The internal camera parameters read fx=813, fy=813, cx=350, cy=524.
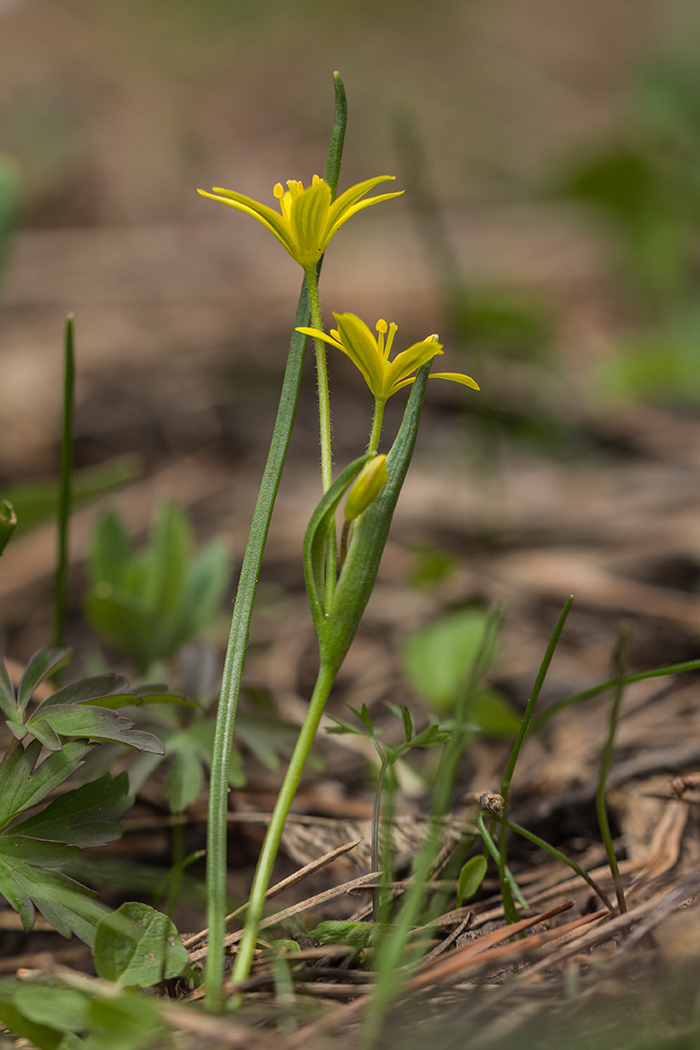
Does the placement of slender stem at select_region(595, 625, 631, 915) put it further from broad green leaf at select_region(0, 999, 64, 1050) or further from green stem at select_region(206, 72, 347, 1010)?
broad green leaf at select_region(0, 999, 64, 1050)

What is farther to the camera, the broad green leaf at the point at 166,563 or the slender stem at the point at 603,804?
the broad green leaf at the point at 166,563

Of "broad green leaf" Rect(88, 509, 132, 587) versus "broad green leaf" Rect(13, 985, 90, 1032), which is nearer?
"broad green leaf" Rect(13, 985, 90, 1032)

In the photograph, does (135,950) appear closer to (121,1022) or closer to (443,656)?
(121,1022)

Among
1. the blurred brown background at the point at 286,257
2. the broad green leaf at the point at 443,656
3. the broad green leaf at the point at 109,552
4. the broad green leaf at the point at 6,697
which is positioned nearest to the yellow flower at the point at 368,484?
the broad green leaf at the point at 6,697

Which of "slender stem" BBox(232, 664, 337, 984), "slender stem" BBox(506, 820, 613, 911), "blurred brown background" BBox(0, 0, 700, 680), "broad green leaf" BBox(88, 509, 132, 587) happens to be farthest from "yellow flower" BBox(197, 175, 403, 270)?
"blurred brown background" BBox(0, 0, 700, 680)

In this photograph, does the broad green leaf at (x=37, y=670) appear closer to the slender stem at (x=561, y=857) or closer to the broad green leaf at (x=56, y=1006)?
the broad green leaf at (x=56, y=1006)

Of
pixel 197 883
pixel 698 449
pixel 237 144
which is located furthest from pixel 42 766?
pixel 237 144

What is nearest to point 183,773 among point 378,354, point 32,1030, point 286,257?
point 32,1030
